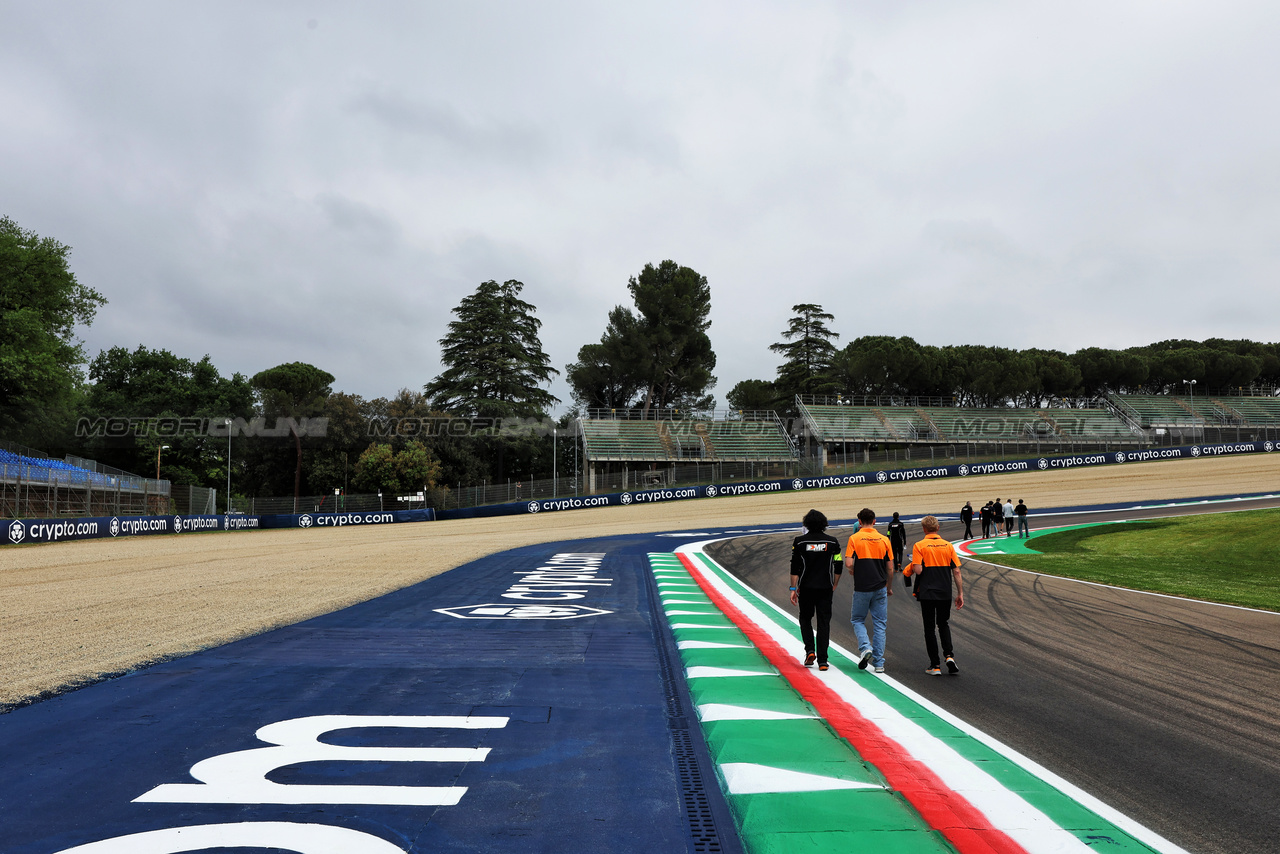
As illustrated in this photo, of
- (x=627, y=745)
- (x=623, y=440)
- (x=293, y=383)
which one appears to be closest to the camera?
(x=627, y=745)

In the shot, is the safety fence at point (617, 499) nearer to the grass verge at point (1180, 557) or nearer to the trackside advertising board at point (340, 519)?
the trackside advertising board at point (340, 519)

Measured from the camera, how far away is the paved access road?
412cm

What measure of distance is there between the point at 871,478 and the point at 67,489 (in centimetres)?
5030

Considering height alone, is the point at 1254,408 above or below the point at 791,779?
above

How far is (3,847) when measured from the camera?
132 inches

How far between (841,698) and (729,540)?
23.7 metres

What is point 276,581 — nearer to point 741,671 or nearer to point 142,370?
point 741,671

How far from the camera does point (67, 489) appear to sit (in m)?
40.0

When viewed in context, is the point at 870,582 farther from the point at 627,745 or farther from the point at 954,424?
the point at 954,424

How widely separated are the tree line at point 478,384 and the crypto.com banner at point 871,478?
11608 millimetres

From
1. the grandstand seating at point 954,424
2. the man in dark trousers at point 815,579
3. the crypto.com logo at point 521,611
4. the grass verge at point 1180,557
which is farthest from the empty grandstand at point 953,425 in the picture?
the man in dark trousers at point 815,579

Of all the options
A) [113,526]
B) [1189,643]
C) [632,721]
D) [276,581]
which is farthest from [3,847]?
[113,526]

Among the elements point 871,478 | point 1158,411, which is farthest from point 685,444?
point 1158,411

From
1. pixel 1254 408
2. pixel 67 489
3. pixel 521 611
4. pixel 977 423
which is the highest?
pixel 1254 408
